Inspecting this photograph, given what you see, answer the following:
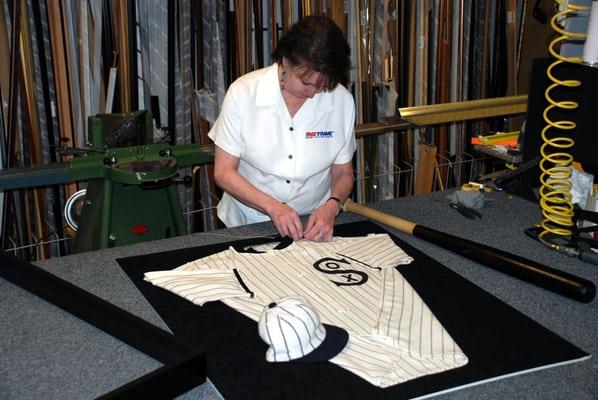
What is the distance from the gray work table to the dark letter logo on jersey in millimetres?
254

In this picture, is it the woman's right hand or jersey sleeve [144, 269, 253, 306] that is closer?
jersey sleeve [144, 269, 253, 306]

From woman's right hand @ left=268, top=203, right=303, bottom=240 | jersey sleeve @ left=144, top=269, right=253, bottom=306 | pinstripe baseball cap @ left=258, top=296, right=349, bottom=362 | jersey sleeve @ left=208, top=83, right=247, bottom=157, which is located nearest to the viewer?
pinstripe baseball cap @ left=258, top=296, right=349, bottom=362

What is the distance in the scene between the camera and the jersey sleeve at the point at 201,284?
1.43 meters

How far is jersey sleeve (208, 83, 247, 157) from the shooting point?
6.60 feet

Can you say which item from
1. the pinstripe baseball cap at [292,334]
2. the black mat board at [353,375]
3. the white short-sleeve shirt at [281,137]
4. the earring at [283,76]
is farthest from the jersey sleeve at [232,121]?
the pinstripe baseball cap at [292,334]

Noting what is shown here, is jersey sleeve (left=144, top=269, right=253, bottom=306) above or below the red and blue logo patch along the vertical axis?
below

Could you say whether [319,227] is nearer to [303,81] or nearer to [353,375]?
[303,81]

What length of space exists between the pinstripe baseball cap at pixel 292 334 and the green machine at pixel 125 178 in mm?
1097

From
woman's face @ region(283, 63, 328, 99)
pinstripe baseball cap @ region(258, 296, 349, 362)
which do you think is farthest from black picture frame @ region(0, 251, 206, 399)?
woman's face @ region(283, 63, 328, 99)

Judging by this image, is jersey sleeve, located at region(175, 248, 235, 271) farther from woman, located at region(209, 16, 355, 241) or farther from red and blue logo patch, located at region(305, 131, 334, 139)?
red and blue logo patch, located at region(305, 131, 334, 139)

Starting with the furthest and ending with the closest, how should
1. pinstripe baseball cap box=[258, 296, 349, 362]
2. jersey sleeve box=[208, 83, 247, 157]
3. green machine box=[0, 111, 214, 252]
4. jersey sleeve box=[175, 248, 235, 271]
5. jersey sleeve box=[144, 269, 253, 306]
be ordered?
green machine box=[0, 111, 214, 252] → jersey sleeve box=[208, 83, 247, 157] → jersey sleeve box=[175, 248, 235, 271] → jersey sleeve box=[144, 269, 253, 306] → pinstripe baseball cap box=[258, 296, 349, 362]

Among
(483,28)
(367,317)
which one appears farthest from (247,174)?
(483,28)

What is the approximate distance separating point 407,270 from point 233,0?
198 centimetres

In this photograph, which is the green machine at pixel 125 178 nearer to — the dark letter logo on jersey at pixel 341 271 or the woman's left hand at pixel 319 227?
the woman's left hand at pixel 319 227
